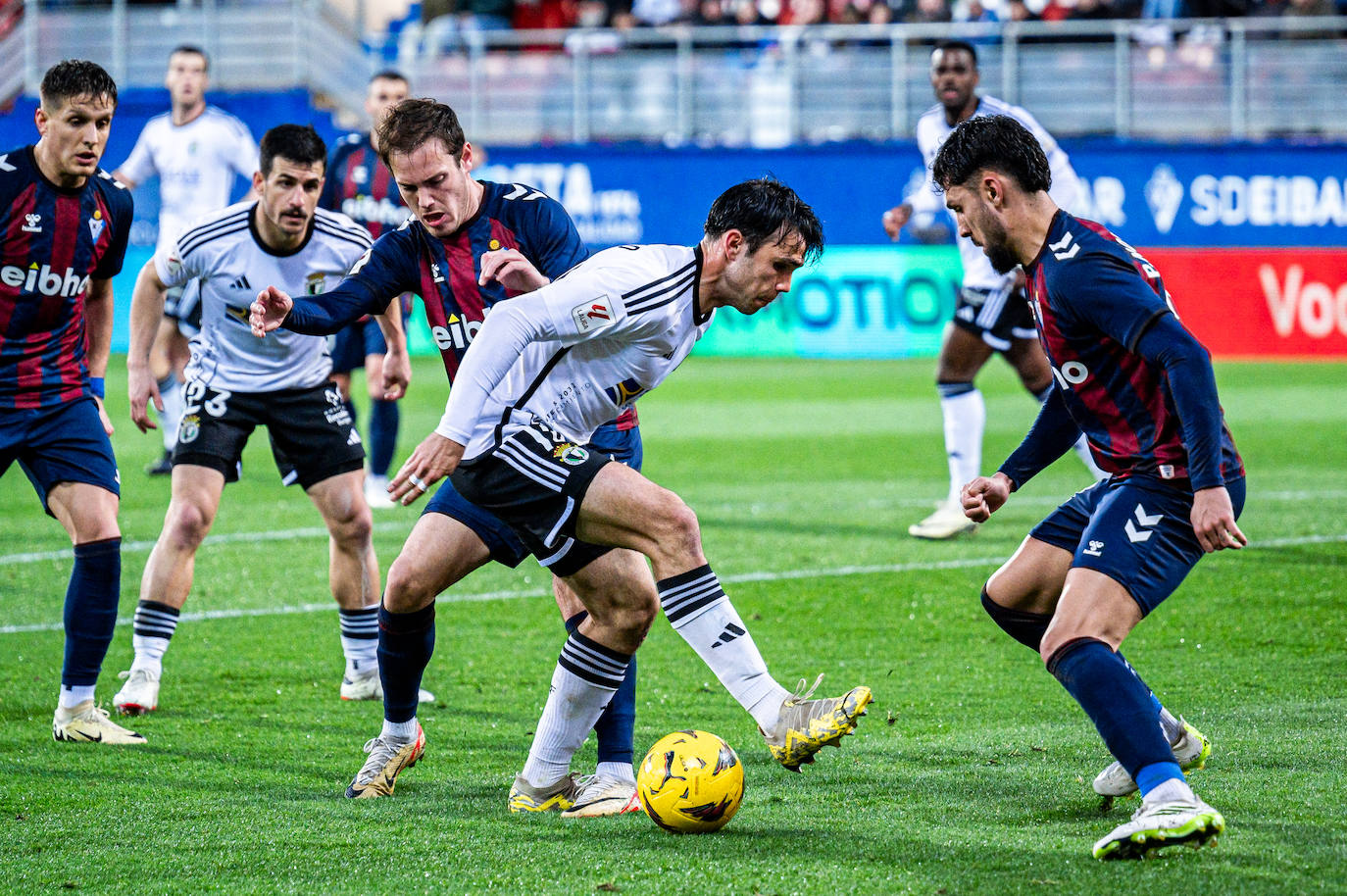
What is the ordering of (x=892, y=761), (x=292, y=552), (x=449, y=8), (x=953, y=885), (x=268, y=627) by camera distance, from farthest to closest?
(x=449, y=8) < (x=292, y=552) < (x=268, y=627) < (x=892, y=761) < (x=953, y=885)

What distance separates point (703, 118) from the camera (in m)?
21.6

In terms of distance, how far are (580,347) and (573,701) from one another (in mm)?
998

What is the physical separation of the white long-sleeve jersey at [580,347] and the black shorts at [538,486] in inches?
2.3

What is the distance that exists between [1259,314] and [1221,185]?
226cm

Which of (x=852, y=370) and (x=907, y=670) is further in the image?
(x=852, y=370)

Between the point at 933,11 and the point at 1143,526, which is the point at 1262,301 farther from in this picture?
the point at 1143,526

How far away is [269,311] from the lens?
4680 mm

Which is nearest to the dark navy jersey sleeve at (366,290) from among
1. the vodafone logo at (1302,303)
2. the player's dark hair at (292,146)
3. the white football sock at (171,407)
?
the player's dark hair at (292,146)

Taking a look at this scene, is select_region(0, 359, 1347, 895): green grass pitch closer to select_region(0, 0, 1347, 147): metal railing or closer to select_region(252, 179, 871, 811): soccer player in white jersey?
select_region(252, 179, 871, 811): soccer player in white jersey

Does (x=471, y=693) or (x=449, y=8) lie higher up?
(x=449, y=8)

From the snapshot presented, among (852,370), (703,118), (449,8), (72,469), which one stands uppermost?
(449,8)

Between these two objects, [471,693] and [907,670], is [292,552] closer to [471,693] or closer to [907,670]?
[471,693]

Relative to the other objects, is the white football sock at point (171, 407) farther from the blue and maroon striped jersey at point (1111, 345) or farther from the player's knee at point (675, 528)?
the blue and maroon striped jersey at point (1111, 345)

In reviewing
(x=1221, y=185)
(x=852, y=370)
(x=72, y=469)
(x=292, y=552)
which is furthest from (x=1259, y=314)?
(x=72, y=469)
